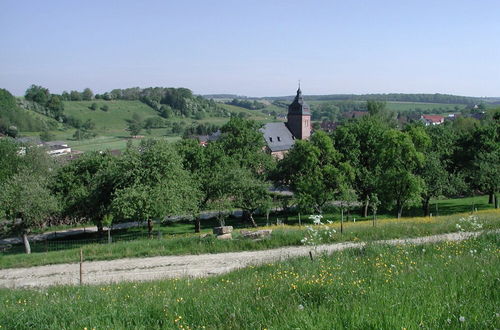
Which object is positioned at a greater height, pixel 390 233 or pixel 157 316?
pixel 157 316

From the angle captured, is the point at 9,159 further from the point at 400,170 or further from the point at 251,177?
the point at 400,170

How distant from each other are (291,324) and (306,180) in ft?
116

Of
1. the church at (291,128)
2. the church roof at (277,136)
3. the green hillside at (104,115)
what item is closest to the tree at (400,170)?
the church roof at (277,136)

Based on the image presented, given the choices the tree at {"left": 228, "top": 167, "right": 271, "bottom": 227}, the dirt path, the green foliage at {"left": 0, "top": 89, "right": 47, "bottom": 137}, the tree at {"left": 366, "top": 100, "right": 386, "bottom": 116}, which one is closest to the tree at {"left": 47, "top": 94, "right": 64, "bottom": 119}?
the green foliage at {"left": 0, "top": 89, "right": 47, "bottom": 137}

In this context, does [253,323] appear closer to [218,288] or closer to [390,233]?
[218,288]

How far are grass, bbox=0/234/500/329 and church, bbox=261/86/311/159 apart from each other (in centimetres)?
8276

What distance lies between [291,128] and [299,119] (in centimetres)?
338

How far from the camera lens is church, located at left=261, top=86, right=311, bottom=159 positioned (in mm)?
96000

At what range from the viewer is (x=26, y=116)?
142 meters

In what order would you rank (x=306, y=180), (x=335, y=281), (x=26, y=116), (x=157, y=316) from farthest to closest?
(x=26, y=116)
(x=306, y=180)
(x=335, y=281)
(x=157, y=316)

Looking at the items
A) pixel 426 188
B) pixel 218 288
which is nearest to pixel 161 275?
pixel 218 288

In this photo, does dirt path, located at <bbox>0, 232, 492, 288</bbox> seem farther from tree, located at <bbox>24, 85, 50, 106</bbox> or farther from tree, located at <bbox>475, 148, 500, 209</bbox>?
tree, located at <bbox>24, 85, 50, 106</bbox>

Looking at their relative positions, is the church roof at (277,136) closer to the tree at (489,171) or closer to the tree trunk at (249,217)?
the tree trunk at (249,217)

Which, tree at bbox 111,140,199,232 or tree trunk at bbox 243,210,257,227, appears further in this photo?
tree trunk at bbox 243,210,257,227
